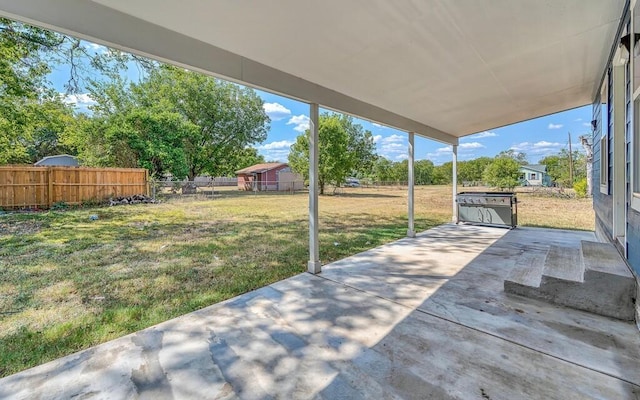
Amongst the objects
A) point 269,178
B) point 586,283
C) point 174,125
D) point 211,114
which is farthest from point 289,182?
point 586,283

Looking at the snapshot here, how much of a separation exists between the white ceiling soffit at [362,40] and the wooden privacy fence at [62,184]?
27.4ft

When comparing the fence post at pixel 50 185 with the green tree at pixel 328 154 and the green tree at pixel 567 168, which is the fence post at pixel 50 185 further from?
the green tree at pixel 567 168

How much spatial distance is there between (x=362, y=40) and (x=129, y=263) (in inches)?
176

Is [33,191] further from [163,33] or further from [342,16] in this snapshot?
[342,16]

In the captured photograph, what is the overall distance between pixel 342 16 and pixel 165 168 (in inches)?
452

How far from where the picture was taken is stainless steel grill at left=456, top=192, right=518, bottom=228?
653cm

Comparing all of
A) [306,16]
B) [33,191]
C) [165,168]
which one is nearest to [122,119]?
[165,168]

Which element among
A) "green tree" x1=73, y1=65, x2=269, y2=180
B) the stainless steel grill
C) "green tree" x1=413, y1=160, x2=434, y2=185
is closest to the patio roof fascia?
"green tree" x1=73, y1=65, x2=269, y2=180

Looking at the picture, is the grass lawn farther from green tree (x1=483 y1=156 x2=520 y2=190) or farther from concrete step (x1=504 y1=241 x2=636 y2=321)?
concrete step (x1=504 y1=241 x2=636 y2=321)

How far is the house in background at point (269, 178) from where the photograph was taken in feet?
76.5

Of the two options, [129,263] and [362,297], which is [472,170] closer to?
[362,297]

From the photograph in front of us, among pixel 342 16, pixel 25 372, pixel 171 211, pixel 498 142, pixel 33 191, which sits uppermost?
pixel 498 142

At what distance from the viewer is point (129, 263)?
4.20 meters

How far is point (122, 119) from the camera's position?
10.6m
